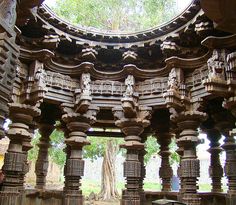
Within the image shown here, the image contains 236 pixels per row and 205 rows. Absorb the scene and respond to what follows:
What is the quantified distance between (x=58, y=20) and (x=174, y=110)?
428 cm

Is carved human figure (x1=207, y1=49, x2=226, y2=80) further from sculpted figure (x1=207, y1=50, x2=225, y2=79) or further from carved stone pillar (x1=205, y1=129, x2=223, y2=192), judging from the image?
carved stone pillar (x1=205, y1=129, x2=223, y2=192)

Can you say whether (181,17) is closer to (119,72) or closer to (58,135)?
(119,72)

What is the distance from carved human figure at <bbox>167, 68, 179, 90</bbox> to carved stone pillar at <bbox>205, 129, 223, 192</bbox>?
10.6 feet

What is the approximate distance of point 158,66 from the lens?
9.69 meters

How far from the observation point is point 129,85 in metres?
9.12

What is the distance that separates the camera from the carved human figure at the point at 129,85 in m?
8.92

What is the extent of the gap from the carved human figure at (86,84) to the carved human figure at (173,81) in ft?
7.96

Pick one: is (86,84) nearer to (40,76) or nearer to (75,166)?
(40,76)

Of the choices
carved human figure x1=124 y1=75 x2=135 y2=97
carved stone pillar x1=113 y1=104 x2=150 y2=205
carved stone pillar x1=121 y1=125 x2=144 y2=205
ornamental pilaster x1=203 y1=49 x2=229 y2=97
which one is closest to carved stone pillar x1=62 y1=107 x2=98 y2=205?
carved stone pillar x1=113 y1=104 x2=150 y2=205

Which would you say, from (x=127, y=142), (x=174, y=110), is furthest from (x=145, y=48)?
(x=127, y=142)

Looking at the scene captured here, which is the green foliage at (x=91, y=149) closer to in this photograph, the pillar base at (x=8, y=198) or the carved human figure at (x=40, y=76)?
the carved human figure at (x=40, y=76)

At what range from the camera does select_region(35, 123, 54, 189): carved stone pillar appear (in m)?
10.5

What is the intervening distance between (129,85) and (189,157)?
2.83 meters

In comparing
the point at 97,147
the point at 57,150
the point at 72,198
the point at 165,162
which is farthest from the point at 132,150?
the point at 57,150
